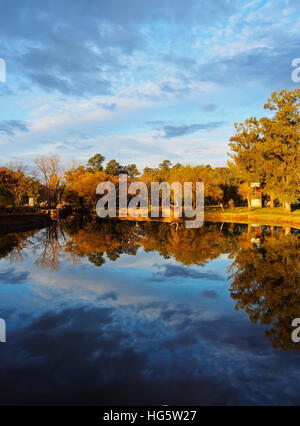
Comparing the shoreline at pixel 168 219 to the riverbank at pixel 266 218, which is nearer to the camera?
the shoreline at pixel 168 219

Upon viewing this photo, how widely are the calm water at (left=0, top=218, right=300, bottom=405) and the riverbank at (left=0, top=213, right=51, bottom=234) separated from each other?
813 inches

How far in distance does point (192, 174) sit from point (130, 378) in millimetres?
54870

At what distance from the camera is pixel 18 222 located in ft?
125

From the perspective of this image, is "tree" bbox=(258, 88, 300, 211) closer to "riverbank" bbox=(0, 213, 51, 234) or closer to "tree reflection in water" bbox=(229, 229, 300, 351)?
"tree reflection in water" bbox=(229, 229, 300, 351)

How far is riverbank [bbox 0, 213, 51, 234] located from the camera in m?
35.0

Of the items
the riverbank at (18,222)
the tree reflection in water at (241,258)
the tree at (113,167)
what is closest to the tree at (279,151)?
the tree reflection in water at (241,258)

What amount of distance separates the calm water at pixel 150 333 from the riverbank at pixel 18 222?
2066cm

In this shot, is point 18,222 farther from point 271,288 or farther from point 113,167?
point 113,167

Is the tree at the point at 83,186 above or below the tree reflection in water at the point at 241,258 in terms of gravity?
above

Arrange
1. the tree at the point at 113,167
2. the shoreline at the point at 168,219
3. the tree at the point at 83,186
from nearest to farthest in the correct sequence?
the shoreline at the point at 168,219 → the tree at the point at 83,186 → the tree at the point at 113,167

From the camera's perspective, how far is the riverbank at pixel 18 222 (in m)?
35.0

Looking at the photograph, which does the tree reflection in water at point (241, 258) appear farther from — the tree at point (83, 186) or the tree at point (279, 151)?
the tree at point (83, 186)

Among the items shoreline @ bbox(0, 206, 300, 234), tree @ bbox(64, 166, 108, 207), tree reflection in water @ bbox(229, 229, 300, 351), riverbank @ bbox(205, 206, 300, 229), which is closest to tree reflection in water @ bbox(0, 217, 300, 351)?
tree reflection in water @ bbox(229, 229, 300, 351)
